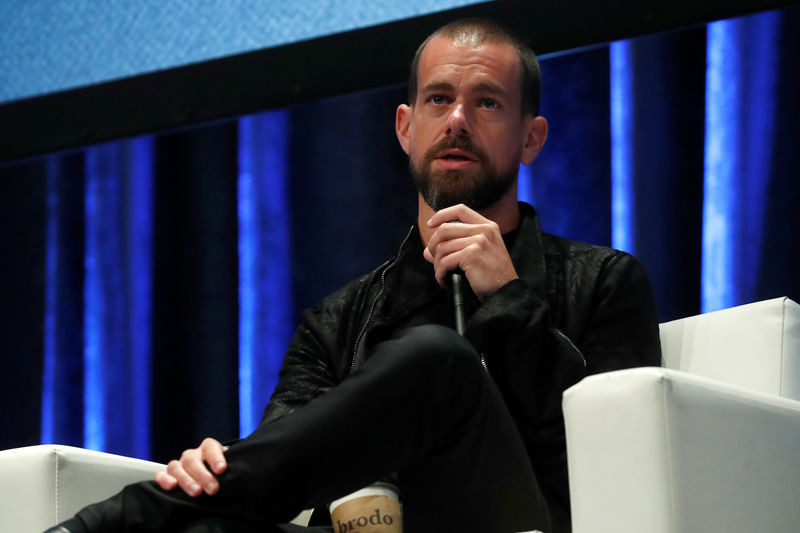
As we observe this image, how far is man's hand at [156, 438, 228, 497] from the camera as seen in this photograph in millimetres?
960

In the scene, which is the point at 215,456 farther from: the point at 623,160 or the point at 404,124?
the point at 623,160

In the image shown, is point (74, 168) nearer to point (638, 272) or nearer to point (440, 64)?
point (440, 64)

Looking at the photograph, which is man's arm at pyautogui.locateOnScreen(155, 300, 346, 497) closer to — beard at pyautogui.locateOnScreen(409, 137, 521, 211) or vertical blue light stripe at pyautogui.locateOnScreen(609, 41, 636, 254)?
beard at pyautogui.locateOnScreen(409, 137, 521, 211)

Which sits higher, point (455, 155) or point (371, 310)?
point (455, 155)

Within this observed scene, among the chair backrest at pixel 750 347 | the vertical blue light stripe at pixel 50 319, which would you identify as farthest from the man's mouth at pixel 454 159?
the vertical blue light stripe at pixel 50 319

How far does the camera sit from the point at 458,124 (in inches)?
59.9

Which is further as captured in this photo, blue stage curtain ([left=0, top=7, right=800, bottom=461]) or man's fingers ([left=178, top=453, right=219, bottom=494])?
blue stage curtain ([left=0, top=7, right=800, bottom=461])

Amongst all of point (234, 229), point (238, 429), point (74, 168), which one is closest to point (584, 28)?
point (234, 229)

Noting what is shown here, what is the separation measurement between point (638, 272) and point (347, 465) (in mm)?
590

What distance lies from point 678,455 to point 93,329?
174 centimetres

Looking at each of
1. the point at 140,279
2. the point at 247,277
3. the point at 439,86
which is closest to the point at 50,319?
the point at 140,279

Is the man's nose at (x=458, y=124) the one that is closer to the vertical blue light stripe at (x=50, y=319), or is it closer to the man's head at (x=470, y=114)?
the man's head at (x=470, y=114)

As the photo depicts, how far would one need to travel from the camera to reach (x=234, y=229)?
2.28 m

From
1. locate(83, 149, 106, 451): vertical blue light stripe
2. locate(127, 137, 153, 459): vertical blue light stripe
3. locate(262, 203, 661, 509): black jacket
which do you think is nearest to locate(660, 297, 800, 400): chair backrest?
locate(262, 203, 661, 509): black jacket
